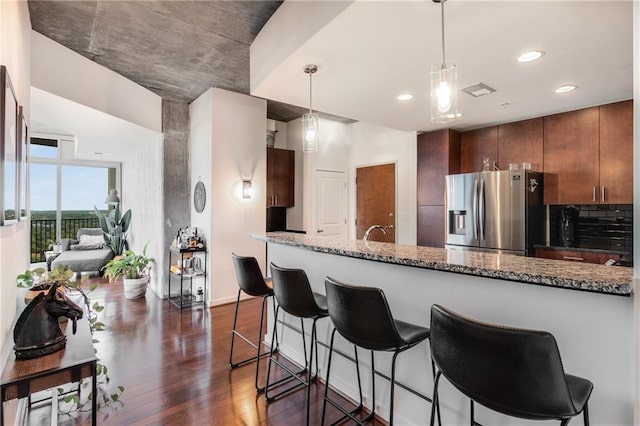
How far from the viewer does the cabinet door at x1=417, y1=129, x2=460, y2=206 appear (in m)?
4.43

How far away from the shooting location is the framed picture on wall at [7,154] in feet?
4.33

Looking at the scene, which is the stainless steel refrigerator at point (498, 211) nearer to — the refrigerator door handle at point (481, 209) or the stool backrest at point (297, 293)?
the refrigerator door handle at point (481, 209)

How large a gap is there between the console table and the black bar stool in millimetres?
1499

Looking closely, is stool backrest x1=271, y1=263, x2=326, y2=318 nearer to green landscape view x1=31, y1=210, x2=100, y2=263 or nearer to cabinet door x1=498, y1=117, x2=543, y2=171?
cabinet door x1=498, y1=117, x2=543, y2=171

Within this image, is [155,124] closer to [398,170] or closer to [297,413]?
[398,170]

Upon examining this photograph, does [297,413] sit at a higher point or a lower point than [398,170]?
lower

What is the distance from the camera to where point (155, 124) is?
4.61 m

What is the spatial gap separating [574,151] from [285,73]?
10.7 ft

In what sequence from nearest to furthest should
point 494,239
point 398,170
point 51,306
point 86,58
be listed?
point 51,306
point 86,58
point 494,239
point 398,170

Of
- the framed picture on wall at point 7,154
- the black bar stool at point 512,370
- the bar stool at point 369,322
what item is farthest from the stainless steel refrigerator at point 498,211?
the framed picture on wall at point 7,154

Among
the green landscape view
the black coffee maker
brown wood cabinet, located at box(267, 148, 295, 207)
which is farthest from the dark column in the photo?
the black coffee maker

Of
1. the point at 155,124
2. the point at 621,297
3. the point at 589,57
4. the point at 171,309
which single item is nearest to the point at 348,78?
the point at 589,57

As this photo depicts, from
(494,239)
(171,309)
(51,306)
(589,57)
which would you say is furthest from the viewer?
(171,309)

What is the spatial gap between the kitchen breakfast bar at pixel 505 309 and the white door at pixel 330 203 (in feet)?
11.5
